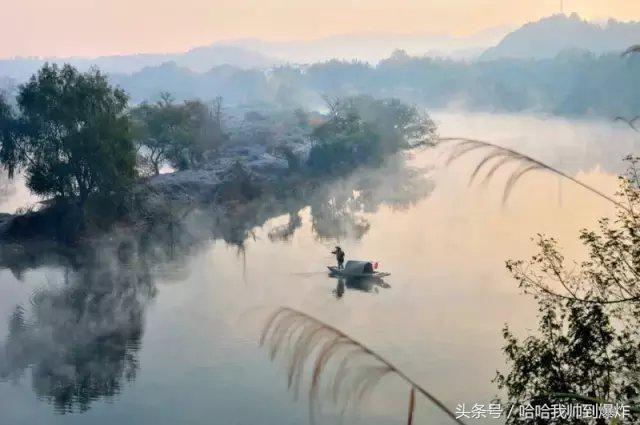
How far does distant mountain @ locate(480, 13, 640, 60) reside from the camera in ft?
31.8

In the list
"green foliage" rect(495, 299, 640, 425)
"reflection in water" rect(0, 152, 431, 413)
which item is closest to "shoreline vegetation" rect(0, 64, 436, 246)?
"reflection in water" rect(0, 152, 431, 413)

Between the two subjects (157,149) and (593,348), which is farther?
(157,149)

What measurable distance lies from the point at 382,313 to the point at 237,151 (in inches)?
197

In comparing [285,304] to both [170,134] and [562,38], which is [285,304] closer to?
[170,134]

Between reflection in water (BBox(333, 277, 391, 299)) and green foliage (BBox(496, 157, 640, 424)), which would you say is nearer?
green foliage (BBox(496, 157, 640, 424))

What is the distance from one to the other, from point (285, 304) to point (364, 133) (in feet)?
14.0

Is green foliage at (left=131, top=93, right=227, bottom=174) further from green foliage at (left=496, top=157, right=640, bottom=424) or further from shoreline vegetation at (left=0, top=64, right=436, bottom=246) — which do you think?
green foliage at (left=496, top=157, right=640, bottom=424)

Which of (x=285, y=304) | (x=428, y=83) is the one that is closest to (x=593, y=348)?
(x=285, y=304)

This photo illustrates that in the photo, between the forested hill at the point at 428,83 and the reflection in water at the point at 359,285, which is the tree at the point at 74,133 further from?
the reflection in water at the point at 359,285

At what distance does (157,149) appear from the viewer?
29.3 feet

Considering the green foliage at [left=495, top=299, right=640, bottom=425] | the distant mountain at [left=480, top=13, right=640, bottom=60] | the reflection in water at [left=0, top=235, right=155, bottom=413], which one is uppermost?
the distant mountain at [left=480, top=13, right=640, bottom=60]

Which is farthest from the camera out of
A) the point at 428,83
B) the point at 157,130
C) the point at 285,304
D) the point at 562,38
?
the point at 428,83

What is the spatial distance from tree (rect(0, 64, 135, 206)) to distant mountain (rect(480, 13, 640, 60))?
195 inches

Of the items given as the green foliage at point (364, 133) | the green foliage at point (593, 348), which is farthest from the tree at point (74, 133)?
the green foliage at point (593, 348)
